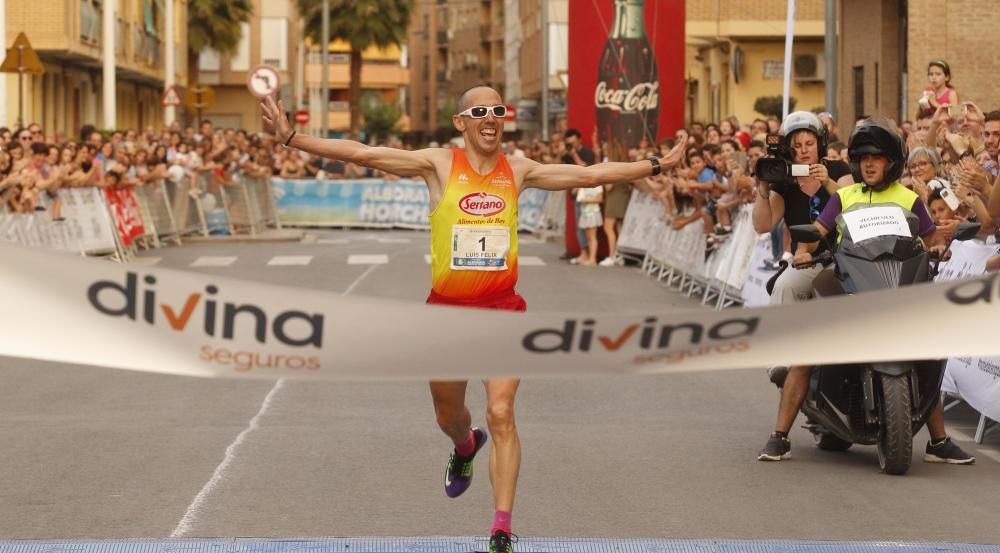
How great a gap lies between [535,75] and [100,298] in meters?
80.3

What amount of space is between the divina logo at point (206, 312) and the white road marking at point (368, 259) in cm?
2204

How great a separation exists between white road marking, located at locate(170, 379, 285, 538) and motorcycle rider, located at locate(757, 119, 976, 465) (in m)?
2.86

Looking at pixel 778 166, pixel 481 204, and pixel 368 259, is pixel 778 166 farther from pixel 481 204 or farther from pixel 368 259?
pixel 368 259

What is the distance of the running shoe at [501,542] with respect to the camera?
7.15 meters

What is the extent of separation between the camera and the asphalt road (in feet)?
27.2

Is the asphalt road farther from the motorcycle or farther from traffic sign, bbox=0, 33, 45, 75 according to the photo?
traffic sign, bbox=0, 33, 45, 75

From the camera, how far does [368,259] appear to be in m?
29.4

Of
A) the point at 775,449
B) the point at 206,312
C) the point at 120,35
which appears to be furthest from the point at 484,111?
the point at 120,35

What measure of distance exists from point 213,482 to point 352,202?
35.8 meters

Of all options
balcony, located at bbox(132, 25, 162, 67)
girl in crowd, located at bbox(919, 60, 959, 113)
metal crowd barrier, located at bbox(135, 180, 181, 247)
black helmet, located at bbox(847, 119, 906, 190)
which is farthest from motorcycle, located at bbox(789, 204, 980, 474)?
balcony, located at bbox(132, 25, 162, 67)

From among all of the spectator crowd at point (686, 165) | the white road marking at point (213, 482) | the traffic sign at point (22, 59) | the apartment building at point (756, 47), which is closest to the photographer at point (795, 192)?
the spectator crowd at point (686, 165)

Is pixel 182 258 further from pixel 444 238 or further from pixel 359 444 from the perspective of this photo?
pixel 444 238

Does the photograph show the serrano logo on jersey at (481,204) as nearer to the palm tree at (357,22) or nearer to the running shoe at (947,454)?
the running shoe at (947,454)

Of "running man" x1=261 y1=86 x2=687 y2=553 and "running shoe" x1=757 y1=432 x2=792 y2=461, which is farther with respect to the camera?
"running shoe" x1=757 y1=432 x2=792 y2=461
